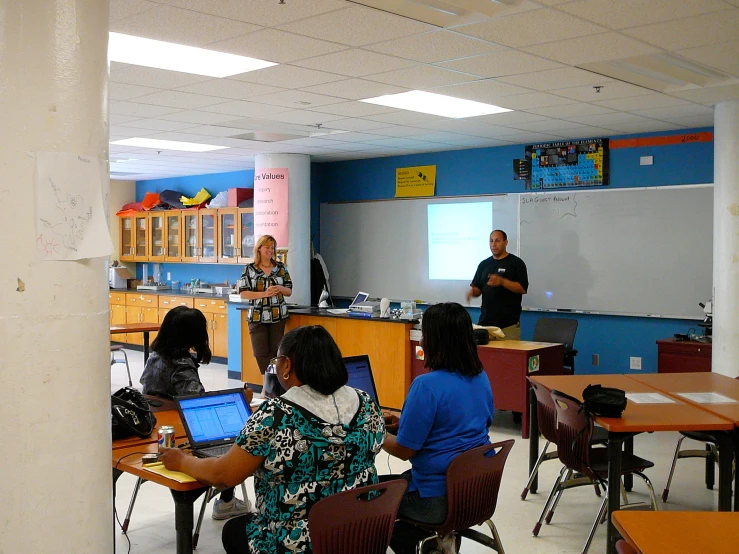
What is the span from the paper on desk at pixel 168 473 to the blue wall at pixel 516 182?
19.9ft

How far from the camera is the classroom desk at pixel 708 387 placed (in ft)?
12.7

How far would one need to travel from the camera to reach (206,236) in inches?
455

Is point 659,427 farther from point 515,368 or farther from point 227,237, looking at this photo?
point 227,237

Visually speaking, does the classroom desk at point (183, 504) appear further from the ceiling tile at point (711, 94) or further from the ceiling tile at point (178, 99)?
the ceiling tile at point (711, 94)

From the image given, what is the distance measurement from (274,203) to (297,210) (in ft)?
0.94

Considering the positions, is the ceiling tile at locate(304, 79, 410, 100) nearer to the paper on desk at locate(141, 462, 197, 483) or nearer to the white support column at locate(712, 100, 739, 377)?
the white support column at locate(712, 100, 739, 377)

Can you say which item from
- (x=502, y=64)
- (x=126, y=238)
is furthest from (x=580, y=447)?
(x=126, y=238)

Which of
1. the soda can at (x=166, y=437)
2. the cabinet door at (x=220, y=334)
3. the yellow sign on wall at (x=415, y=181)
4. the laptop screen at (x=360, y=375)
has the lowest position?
the cabinet door at (x=220, y=334)

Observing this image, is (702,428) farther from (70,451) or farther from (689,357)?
(689,357)

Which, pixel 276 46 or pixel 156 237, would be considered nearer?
pixel 276 46

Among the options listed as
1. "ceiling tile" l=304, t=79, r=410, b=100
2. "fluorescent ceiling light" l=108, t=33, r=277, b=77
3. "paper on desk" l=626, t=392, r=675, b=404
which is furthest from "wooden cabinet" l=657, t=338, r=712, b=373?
"fluorescent ceiling light" l=108, t=33, r=277, b=77

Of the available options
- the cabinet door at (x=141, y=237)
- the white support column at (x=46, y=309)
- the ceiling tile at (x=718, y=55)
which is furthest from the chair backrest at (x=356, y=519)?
the cabinet door at (x=141, y=237)

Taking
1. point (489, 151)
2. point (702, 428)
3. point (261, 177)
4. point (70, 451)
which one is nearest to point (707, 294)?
point (489, 151)

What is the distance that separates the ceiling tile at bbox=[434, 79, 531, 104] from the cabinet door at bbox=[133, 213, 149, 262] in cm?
775
